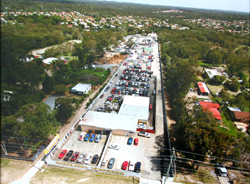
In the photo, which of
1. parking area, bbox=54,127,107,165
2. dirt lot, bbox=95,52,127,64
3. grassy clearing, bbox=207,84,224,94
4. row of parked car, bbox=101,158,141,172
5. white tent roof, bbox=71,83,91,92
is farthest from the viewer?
dirt lot, bbox=95,52,127,64

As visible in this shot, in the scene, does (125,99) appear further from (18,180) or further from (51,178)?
(18,180)

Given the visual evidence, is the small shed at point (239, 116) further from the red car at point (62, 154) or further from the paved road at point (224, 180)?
the red car at point (62, 154)

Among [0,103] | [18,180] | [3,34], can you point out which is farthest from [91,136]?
[3,34]

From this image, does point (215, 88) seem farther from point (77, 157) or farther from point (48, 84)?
point (48, 84)

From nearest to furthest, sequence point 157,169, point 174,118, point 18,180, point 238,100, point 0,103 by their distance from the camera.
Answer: point 18,180 < point 157,169 < point 0,103 < point 174,118 < point 238,100

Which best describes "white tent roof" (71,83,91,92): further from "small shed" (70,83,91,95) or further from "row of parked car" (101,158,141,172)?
"row of parked car" (101,158,141,172)

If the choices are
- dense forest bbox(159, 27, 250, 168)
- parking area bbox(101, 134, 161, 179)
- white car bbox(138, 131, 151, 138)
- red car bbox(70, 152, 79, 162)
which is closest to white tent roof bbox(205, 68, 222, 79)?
dense forest bbox(159, 27, 250, 168)

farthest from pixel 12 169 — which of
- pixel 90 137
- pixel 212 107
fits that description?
pixel 212 107
